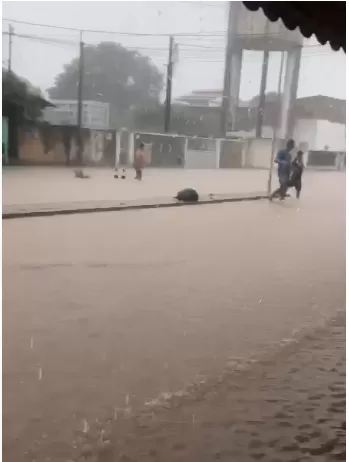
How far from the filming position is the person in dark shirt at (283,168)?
133cm

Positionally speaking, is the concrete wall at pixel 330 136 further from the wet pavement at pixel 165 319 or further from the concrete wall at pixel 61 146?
the concrete wall at pixel 61 146

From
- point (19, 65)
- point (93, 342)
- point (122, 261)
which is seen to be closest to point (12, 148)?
point (19, 65)

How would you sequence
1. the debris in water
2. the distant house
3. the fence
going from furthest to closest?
1. the fence
2. the distant house
3. the debris in water

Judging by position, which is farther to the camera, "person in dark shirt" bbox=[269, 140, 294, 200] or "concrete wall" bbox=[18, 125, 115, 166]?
"person in dark shirt" bbox=[269, 140, 294, 200]

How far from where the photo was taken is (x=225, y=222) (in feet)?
4.49

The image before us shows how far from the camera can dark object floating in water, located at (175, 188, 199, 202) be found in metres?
1.28

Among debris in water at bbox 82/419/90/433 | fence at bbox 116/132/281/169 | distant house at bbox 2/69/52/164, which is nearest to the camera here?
debris in water at bbox 82/419/90/433

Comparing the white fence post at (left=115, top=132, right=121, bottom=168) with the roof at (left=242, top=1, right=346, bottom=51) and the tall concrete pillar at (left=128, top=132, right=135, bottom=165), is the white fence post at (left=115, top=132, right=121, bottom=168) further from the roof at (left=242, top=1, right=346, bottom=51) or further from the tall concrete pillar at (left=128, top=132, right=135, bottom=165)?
the roof at (left=242, top=1, right=346, bottom=51)

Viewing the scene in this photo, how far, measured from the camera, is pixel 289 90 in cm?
133

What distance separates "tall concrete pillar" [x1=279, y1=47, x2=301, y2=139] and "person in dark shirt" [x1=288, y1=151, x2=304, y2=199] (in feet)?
0.21

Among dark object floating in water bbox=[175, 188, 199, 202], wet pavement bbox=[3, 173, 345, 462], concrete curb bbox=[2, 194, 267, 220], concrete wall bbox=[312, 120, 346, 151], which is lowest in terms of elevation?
wet pavement bbox=[3, 173, 345, 462]

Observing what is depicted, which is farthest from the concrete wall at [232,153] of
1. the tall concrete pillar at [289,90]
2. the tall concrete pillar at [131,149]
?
the tall concrete pillar at [131,149]

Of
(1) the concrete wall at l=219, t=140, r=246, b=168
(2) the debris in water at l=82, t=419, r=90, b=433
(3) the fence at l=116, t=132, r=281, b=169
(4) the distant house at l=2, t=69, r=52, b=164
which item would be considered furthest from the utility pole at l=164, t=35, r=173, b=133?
(2) the debris in water at l=82, t=419, r=90, b=433

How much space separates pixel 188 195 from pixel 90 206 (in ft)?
0.77
